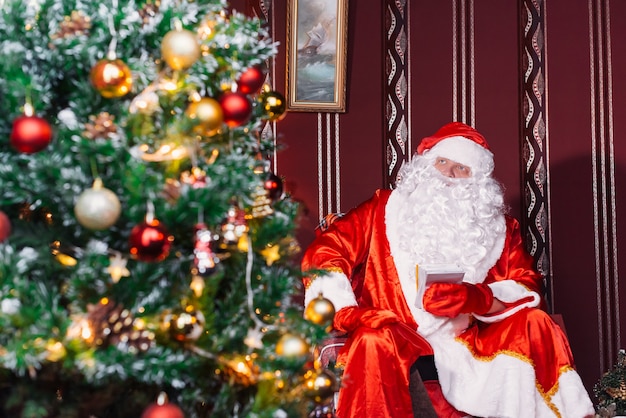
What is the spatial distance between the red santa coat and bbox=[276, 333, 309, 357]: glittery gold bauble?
1.54 metres

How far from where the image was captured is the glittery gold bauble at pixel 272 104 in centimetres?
199

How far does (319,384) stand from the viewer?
190 cm

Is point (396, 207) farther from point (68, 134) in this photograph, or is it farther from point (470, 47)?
point (68, 134)

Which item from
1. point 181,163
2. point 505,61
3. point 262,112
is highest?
point 505,61

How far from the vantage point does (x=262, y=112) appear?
1957 millimetres

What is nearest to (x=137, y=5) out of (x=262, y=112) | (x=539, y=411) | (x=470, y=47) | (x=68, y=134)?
(x=68, y=134)

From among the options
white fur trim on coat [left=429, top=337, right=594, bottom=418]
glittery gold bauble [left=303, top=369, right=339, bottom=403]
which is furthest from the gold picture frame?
glittery gold bauble [left=303, top=369, right=339, bottom=403]

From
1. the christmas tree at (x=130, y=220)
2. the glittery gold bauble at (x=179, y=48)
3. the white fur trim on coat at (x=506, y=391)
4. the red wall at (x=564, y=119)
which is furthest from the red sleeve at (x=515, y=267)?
the glittery gold bauble at (x=179, y=48)

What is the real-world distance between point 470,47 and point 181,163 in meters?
Result: 3.40

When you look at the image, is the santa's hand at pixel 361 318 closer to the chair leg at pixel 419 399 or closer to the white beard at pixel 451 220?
the chair leg at pixel 419 399

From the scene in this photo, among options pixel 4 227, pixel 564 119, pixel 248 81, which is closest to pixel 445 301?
pixel 564 119

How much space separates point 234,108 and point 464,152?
2.52 meters

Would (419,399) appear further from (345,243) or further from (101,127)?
(101,127)

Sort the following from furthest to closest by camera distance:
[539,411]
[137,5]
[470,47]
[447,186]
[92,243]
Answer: [470,47] → [447,186] → [539,411] → [137,5] → [92,243]
